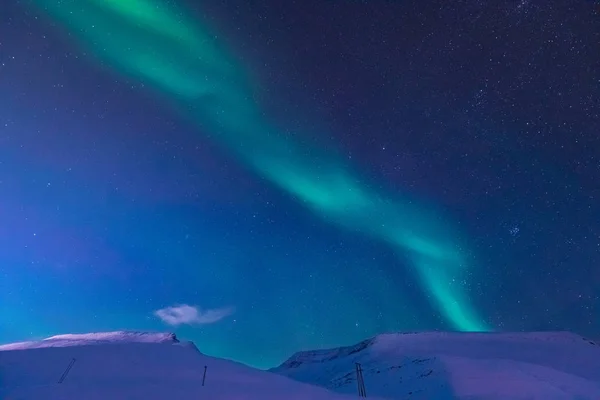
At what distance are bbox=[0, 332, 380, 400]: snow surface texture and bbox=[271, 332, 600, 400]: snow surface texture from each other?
12068 mm

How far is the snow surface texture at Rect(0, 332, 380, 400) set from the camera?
22.7 meters

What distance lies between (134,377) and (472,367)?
29.1 meters

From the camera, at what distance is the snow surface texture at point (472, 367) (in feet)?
102

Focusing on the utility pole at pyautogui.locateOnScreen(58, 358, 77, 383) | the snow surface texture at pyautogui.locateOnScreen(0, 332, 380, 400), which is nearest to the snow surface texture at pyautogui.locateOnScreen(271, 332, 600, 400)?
the snow surface texture at pyautogui.locateOnScreen(0, 332, 380, 400)

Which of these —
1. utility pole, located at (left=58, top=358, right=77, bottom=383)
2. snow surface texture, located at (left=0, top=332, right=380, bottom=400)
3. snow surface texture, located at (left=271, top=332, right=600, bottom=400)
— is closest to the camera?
snow surface texture, located at (left=0, top=332, right=380, bottom=400)

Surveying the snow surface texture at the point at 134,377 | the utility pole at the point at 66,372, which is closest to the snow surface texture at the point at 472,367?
the snow surface texture at the point at 134,377

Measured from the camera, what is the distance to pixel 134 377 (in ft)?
101

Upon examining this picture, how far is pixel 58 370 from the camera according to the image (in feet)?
113

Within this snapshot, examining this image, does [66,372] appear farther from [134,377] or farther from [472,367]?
[472,367]

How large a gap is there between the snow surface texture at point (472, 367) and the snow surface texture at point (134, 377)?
12.1 m

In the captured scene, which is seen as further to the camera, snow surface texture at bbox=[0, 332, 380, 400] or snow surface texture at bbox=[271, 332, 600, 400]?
snow surface texture at bbox=[271, 332, 600, 400]

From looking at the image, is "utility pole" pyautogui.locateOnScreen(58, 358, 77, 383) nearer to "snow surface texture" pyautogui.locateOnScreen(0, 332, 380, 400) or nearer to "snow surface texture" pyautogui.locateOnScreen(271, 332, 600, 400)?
"snow surface texture" pyautogui.locateOnScreen(0, 332, 380, 400)

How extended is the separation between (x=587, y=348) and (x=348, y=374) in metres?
27.9

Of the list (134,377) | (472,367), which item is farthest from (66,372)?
(472,367)
